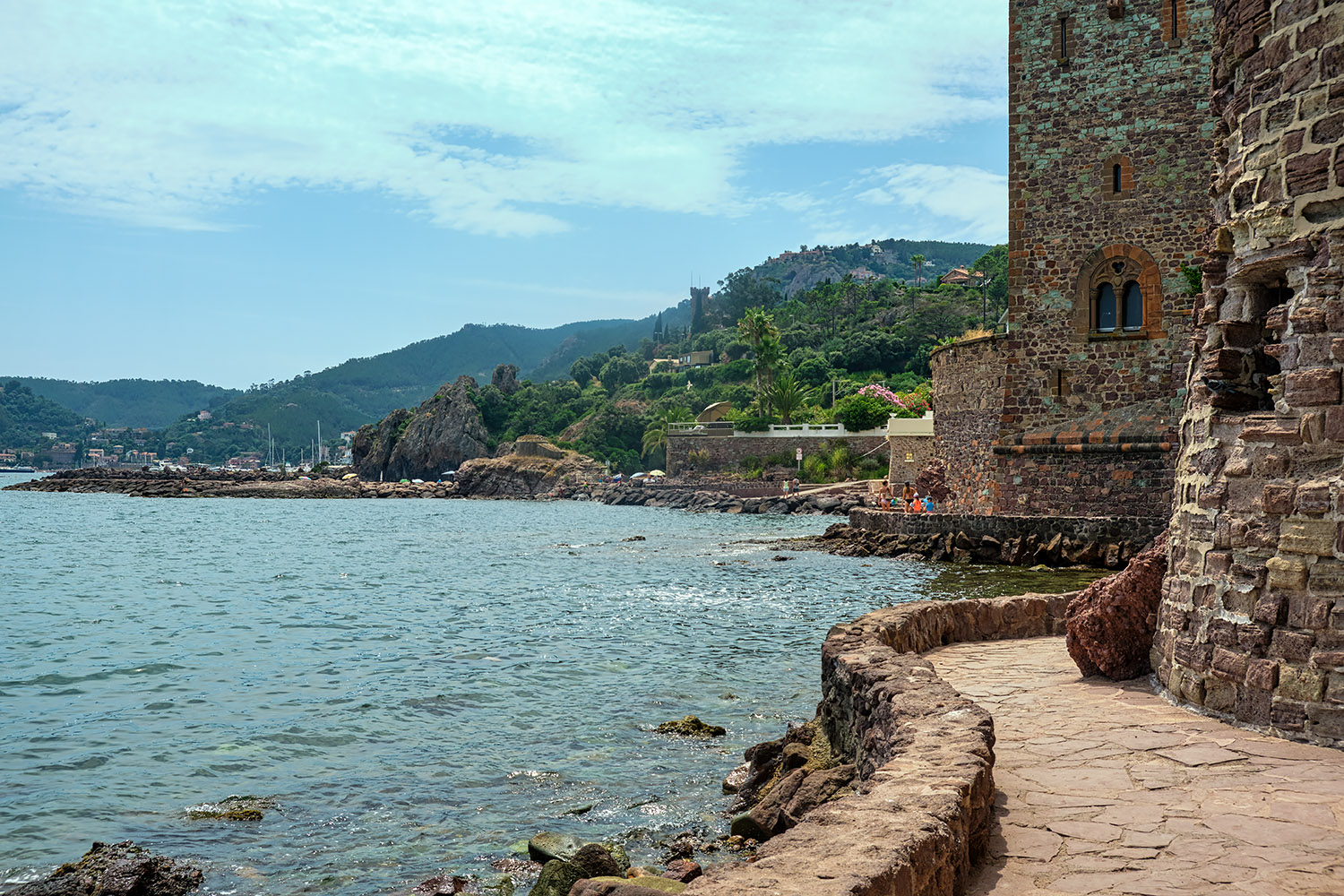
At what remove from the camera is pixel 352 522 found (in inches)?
2379

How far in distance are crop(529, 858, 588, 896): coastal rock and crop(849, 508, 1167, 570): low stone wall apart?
17.5 m

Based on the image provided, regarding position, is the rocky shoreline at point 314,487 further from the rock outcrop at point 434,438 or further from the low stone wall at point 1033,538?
the low stone wall at point 1033,538

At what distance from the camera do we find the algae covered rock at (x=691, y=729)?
408 inches

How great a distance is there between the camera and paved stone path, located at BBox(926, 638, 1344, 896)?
12.2 feet

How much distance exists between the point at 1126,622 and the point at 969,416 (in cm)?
2004

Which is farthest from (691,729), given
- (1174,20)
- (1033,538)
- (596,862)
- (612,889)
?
(1174,20)

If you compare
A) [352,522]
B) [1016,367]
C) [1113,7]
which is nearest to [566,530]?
[352,522]

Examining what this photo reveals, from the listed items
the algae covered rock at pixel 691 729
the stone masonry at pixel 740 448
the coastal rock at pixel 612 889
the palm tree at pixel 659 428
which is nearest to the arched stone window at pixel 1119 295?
the algae covered rock at pixel 691 729

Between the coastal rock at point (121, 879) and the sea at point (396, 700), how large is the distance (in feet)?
0.96

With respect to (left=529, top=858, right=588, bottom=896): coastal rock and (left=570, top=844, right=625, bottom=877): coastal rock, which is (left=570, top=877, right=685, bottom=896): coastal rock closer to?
(left=529, top=858, right=588, bottom=896): coastal rock

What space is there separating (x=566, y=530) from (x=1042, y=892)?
4658cm

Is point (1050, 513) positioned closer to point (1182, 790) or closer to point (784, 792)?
point (784, 792)

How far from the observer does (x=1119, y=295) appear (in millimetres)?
23109

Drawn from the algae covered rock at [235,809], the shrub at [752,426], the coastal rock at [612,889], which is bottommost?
the algae covered rock at [235,809]
